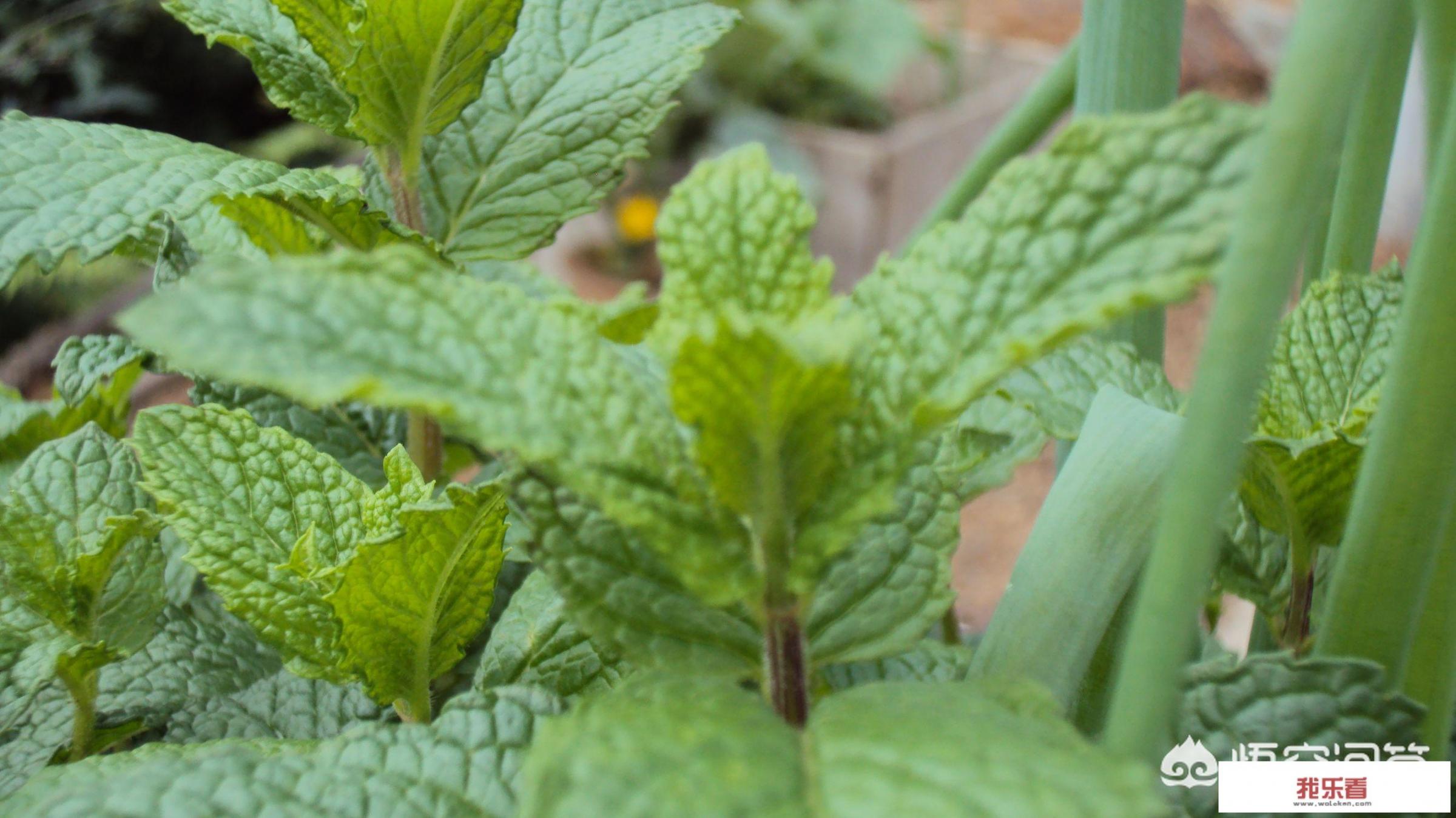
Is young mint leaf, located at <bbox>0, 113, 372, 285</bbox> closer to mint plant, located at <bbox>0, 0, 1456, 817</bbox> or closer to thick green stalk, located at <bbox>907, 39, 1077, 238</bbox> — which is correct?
mint plant, located at <bbox>0, 0, 1456, 817</bbox>

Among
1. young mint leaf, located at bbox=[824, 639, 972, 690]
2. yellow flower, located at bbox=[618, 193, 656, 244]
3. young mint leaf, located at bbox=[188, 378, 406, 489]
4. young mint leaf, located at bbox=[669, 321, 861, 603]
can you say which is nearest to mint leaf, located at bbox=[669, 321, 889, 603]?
young mint leaf, located at bbox=[669, 321, 861, 603]

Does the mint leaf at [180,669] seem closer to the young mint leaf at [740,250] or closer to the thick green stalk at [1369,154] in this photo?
the young mint leaf at [740,250]

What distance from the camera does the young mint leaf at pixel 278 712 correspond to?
0.37 metres

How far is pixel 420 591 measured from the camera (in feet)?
1.06

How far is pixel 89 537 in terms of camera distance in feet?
1.22

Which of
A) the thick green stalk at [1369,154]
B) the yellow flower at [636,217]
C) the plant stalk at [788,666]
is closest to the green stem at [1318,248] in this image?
the thick green stalk at [1369,154]

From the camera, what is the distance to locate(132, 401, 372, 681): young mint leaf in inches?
13.2

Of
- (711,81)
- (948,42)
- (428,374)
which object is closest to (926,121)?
(948,42)

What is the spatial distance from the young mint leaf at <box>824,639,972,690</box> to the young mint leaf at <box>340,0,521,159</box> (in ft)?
0.68

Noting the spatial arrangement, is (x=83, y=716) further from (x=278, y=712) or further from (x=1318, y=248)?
(x=1318, y=248)

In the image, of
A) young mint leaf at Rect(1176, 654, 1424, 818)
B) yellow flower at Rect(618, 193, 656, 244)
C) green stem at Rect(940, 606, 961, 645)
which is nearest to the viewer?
young mint leaf at Rect(1176, 654, 1424, 818)

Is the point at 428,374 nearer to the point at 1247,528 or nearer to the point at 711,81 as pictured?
the point at 1247,528

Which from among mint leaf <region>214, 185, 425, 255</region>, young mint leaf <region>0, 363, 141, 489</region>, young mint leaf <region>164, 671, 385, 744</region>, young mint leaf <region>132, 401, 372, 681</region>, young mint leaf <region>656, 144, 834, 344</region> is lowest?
young mint leaf <region>164, 671, 385, 744</region>

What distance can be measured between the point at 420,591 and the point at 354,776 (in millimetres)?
66
